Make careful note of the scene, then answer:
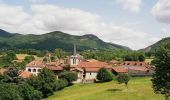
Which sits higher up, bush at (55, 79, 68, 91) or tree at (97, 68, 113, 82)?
tree at (97, 68, 113, 82)

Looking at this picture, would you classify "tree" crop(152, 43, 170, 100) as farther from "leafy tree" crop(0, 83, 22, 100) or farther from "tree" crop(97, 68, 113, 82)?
"tree" crop(97, 68, 113, 82)

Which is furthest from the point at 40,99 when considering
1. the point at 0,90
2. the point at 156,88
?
the point at 156,88

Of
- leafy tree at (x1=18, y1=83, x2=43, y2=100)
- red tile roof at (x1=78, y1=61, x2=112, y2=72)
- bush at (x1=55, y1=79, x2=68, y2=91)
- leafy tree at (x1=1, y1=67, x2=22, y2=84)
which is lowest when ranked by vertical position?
leafy tree at (x1=18, y1=83, x2=43, y2=100)

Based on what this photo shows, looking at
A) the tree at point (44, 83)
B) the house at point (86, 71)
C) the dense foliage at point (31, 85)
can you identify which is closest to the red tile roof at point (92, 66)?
the house at point (86, 71)

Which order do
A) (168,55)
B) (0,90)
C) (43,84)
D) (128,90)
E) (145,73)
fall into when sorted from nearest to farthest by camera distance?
(168,55), (0,90), (128,90), (43,84), (145,73)

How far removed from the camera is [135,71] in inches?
5807

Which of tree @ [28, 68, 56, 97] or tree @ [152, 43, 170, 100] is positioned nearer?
tree @ [152, 43, 170, 100]

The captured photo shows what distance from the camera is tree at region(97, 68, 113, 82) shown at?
5123 inches

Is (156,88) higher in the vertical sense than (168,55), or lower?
lower

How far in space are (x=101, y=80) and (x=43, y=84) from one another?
83.0ft

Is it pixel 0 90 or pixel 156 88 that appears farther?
pixel 0 90

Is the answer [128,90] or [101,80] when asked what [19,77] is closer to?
[101,80]

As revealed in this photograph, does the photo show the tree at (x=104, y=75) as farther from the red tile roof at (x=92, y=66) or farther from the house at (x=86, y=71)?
the red tile roof at (x=92, y=66)

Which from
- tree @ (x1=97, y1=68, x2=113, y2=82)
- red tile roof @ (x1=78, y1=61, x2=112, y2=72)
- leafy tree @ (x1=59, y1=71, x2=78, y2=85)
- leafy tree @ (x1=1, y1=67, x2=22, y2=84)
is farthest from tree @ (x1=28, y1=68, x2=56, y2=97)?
red tile roof @ (x1=78, y1=61, x2=112, y2=72)
